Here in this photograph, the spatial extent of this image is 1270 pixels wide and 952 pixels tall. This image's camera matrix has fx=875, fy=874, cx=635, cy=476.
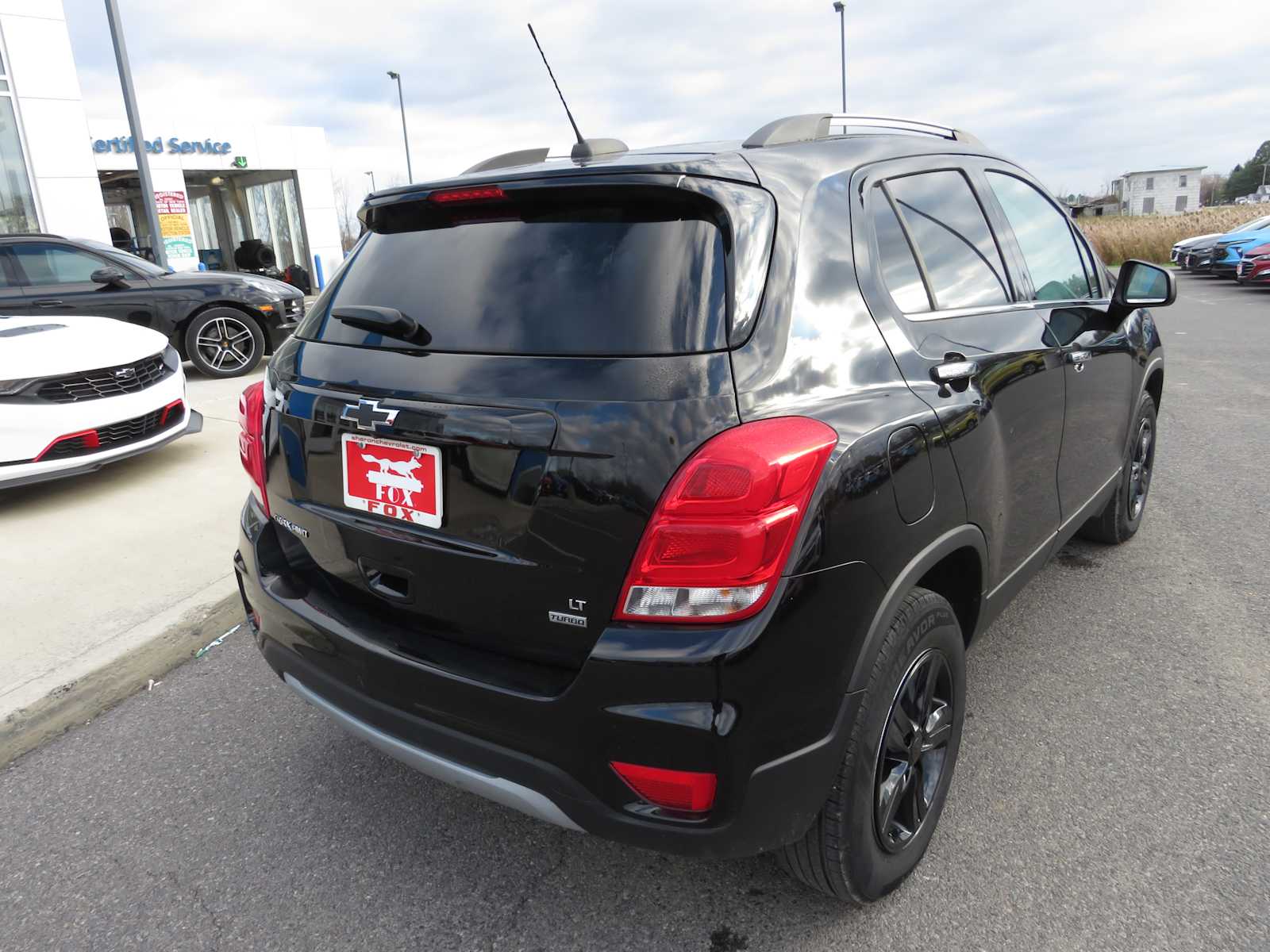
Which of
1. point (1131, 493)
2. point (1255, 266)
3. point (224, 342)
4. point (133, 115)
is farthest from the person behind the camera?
point (1255, 266)

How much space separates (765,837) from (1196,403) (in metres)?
7.39

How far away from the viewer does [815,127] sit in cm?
233

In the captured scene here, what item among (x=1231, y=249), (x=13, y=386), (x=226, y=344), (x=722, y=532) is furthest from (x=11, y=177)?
(x=1231, y=249)

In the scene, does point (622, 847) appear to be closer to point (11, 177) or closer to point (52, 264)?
point (52, 264)

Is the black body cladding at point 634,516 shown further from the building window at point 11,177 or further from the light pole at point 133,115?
the building window at point 11,177

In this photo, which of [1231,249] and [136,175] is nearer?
[1231,249]

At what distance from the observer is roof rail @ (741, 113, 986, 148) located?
221 cm

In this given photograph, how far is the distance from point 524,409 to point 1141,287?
8.40 feet

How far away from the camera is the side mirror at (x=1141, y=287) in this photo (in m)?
3.14

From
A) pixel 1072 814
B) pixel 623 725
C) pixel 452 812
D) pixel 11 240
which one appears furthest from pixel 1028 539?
pixel 11 240

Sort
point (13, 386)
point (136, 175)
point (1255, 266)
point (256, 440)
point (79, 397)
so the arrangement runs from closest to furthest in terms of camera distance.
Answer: point (256, 440) → point (13, 386) → point (79, 397) → point (1255, 266) → point (136, 175)

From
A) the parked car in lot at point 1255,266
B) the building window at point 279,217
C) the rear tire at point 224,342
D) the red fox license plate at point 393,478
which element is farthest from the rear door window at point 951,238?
the building window at point 279,217

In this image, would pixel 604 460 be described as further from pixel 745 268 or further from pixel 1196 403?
pixel 1196 403

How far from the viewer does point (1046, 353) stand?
2.75m
